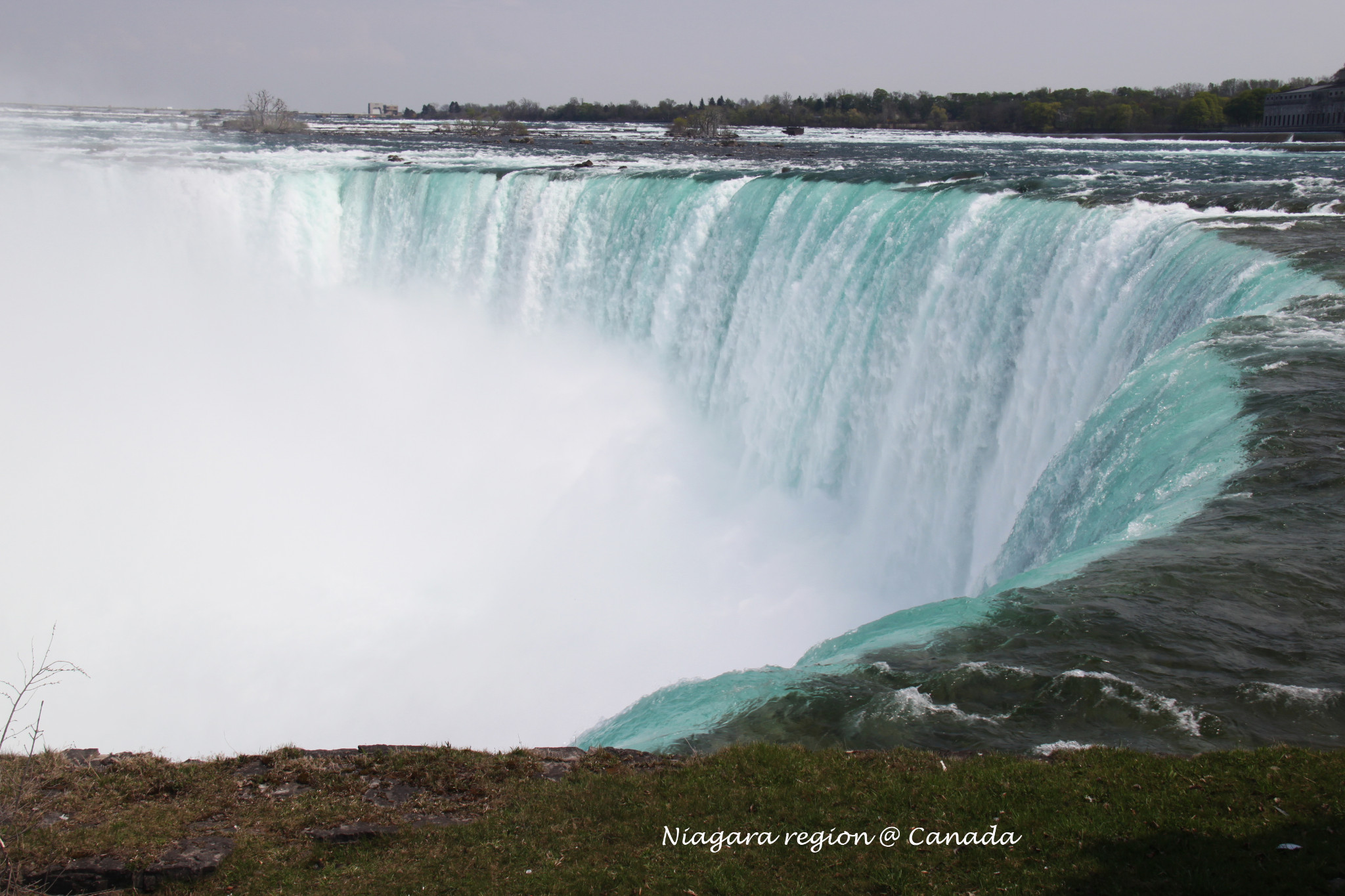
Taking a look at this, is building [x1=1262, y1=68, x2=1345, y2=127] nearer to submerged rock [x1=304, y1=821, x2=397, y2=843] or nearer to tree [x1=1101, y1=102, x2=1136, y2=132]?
tree [x1=1101, y1=102, x2=1136, y2=132]

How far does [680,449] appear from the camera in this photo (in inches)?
816

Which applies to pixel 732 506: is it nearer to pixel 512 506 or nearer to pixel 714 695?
pixel 512 506

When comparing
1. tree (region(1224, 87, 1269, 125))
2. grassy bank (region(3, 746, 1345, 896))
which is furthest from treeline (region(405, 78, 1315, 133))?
grassy bank (region(3, 746, 1345, 896))

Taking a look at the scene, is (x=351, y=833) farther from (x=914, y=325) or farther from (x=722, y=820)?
(x=914, y=325)

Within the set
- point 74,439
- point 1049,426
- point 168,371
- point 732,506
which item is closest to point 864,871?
point 1049,426

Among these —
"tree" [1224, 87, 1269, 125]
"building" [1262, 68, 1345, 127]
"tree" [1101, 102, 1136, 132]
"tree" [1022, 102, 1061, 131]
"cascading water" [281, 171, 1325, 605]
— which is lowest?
"cascading water" [281, 171, 1325, 605]

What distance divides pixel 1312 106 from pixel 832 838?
46.2m

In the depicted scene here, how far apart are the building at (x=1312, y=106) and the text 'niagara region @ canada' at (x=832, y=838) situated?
143 feet

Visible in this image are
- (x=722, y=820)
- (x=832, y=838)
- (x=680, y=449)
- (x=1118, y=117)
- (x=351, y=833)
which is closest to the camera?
(x=832, y=838)

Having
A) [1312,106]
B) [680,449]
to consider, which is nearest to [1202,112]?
[1312,106]

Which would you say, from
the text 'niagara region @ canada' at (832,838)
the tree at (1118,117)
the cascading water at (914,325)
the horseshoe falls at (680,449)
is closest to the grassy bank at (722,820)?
the text 'niagara region @ canada' at (832,838)

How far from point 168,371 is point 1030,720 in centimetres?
2519

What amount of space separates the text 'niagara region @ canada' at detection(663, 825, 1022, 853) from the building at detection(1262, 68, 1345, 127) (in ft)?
143

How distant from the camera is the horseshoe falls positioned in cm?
683
